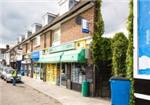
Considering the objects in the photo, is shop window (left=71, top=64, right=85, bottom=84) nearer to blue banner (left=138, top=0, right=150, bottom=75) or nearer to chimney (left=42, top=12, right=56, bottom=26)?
chimney (left=42, top=12, right=56, bottom=26)

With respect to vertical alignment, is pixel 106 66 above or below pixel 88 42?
below

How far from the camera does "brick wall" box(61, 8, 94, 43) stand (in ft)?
60.2

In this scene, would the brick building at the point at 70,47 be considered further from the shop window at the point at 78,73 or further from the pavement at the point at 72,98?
the pavement at the point at 72,98

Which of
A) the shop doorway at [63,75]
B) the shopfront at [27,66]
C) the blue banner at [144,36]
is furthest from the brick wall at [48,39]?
the blue banner at [144,36]

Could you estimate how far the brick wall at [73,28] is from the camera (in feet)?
60.2

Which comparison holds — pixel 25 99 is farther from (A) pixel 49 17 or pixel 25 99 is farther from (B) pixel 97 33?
(A) pixel 49 17

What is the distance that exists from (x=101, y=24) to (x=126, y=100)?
30.5ft

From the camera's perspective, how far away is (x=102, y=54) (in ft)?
56.9

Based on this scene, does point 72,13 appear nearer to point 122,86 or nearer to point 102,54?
point 102,54

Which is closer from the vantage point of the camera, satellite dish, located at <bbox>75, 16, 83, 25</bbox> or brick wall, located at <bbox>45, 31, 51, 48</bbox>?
satellite dish, located at <bbox>75, 16, 83, 25</bbox>

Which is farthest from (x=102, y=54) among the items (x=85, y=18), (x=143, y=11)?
(x=143, y=11)

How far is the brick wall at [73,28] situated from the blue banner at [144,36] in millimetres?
13067

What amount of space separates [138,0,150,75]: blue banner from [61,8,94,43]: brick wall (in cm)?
1307

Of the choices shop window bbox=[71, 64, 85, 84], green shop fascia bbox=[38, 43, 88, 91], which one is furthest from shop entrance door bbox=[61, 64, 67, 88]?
shop window bbox=[71, 64, 85, 84]
